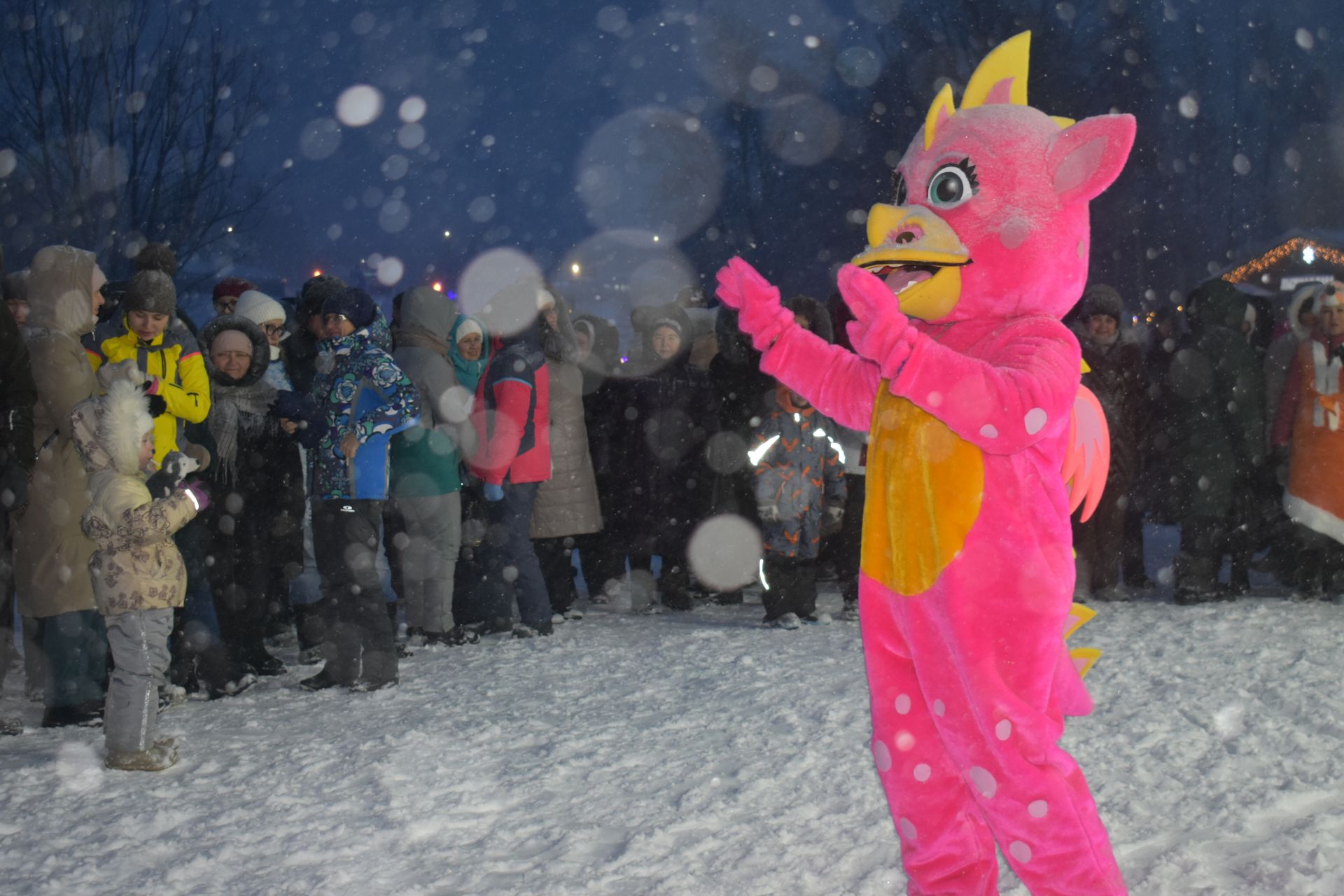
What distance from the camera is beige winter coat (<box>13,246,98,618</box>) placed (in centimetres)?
423

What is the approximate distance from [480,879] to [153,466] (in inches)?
81.9

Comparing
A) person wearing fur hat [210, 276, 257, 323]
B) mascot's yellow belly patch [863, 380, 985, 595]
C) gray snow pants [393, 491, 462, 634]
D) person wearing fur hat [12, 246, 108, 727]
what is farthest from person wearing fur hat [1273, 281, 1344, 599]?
person wearing fur hat [12, 246, 108, 727]

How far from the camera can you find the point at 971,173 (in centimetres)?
232

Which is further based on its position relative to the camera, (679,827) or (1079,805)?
(679,827)

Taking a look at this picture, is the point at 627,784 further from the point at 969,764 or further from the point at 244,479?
the point at 244,479

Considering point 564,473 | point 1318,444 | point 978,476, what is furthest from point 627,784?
point 1318,444

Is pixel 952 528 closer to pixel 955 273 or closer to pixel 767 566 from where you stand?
pixel 955 273

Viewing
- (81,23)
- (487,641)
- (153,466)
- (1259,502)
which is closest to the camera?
(153,466)

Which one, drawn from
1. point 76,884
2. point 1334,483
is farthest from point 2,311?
point 1334,483

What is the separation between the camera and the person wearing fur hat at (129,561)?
366 cm

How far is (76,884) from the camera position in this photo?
2.73 m

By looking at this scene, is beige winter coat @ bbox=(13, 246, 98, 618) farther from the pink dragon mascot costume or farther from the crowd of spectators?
the pink dragon mascot costume

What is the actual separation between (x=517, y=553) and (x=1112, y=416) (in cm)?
380

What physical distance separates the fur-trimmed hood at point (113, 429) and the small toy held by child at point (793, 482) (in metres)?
3.38
